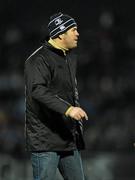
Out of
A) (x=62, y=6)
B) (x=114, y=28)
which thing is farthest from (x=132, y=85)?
(x=62, y=6)

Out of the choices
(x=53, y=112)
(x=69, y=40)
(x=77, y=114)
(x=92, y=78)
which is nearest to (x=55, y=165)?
(x=53, y=112)

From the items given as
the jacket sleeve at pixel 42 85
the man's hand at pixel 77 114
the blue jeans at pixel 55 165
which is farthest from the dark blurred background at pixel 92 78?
the man's hand at pixel 77 114

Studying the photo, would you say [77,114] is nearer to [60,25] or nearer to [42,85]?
[42,85]

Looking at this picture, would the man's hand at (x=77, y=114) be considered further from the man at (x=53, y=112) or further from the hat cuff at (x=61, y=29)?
the hat cuff at (x=61, y=29)

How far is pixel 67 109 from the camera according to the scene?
4.63 metres

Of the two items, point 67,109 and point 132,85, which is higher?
point 132,85

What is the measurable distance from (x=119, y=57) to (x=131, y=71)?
217mm

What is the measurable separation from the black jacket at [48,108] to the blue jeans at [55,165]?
0.06 metres

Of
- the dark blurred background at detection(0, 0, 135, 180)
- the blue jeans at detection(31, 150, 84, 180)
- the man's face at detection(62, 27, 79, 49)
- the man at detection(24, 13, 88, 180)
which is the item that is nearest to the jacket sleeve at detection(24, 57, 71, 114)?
the man at detection(24, 13, 88, 180)

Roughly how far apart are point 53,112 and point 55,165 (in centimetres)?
38

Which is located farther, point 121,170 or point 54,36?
point 121,170

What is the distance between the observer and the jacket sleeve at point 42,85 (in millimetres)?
4676

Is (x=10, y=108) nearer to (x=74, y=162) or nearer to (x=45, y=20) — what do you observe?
(x=45, y=20)

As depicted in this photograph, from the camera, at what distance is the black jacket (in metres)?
4.85
